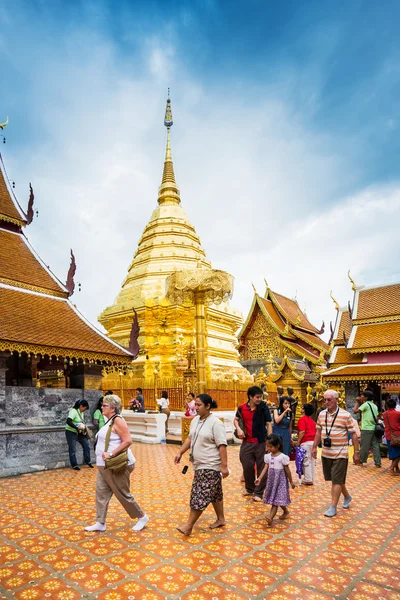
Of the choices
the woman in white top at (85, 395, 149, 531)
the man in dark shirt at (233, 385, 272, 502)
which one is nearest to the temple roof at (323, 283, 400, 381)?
the man in dark shirt at (233, 385, 272, 502)

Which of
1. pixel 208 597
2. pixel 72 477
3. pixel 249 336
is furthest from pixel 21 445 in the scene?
A: pixel 249 336

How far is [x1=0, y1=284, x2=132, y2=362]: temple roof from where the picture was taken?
7.45 meters

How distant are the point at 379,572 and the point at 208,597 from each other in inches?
58.7

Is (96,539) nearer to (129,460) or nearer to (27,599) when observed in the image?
(129,460)

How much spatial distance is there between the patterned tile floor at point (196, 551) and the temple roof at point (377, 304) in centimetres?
988

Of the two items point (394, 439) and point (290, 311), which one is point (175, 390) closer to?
point (394, 439)

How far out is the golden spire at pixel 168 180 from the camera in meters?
24.6

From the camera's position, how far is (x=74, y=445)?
817 centimetres

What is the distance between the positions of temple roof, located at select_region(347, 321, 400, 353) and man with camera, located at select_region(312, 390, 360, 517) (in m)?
9.44

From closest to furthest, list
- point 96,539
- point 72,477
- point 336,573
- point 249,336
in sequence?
1. point 336,573
2. point 96,539
3. point 72,477
4. point 249,336

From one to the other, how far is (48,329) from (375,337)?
10.8 m

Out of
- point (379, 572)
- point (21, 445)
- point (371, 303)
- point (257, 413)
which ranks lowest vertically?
point (379, 572)

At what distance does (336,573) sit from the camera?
141 inches

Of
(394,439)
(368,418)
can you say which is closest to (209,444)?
(394,439)
